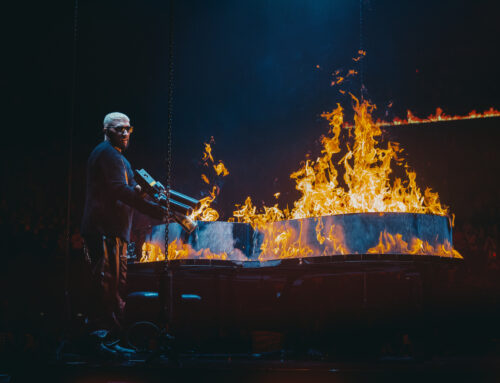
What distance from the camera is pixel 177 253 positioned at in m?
5.96

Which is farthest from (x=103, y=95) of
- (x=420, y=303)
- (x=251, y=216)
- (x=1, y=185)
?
(x=420, y=303)

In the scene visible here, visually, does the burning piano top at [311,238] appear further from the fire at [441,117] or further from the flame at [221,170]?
the fire at [441,117]

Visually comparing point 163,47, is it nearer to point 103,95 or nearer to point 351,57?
point 103,95

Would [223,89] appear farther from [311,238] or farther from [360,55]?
[311,238]

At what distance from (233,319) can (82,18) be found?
18.4ft

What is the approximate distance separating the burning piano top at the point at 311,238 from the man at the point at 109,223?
0.49 m

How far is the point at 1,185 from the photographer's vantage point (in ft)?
29.8

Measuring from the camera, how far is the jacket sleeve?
5645mm

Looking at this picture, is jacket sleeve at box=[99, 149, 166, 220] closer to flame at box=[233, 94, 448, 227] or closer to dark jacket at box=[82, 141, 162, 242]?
dark jacket at box=[82, 141, 162, 242]

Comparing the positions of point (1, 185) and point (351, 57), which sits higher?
point (351, 57)

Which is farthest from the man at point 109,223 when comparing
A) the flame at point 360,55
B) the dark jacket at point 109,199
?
the flame at point 360,55

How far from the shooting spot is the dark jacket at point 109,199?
557 cm

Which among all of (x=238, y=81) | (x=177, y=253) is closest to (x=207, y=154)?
(x=238, y=81)

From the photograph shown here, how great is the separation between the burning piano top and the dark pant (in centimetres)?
61
